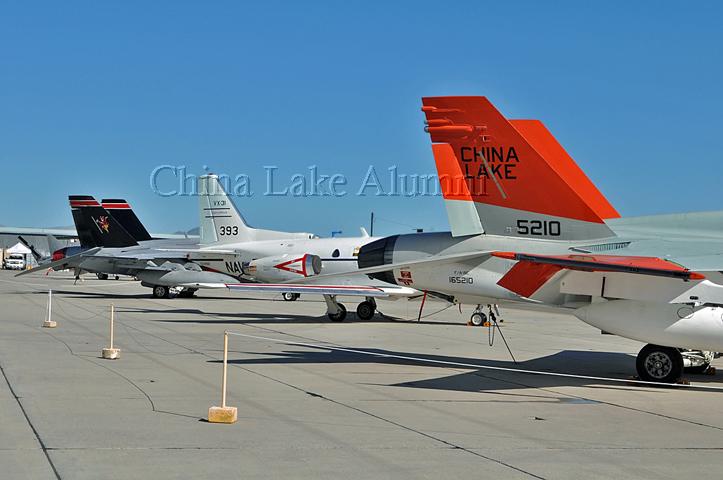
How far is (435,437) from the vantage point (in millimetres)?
7926

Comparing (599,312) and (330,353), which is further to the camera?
(330,353)

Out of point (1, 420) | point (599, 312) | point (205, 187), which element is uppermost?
point (205, 187)

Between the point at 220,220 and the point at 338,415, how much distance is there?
92.6 feet

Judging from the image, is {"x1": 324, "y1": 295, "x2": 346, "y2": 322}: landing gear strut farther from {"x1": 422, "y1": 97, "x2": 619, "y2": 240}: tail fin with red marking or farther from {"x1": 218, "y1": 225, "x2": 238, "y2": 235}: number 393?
{"x1": 422, "y1": 97, "x2": 619, "y2": 240}: tail fin with red marking

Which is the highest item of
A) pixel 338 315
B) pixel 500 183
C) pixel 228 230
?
pixel 228 230

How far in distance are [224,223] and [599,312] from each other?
26154mm

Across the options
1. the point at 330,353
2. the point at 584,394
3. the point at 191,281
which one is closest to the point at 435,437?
the point at 584,394

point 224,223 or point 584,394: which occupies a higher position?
point 224,223

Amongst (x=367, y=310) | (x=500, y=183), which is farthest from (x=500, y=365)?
(x=367, y=310)

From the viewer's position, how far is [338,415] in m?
9.02

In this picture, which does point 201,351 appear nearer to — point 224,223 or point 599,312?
point 599,312

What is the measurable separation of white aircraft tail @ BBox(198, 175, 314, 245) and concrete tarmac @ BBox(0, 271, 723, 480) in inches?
689

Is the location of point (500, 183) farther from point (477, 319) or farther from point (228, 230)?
point (228, 230)

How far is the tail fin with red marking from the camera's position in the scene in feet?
40.1
